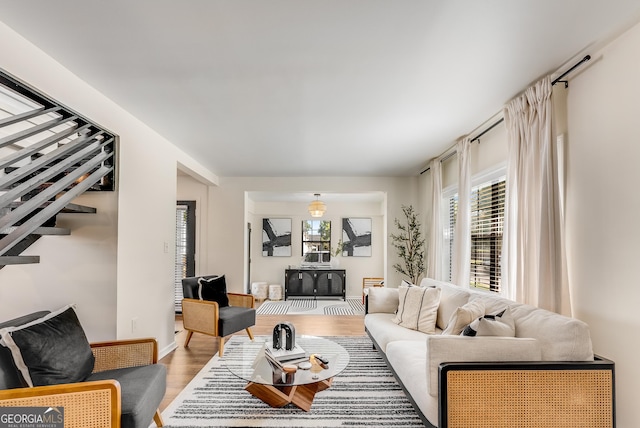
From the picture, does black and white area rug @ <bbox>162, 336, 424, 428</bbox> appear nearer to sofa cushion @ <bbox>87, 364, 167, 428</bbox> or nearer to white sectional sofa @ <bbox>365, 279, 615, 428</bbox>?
sofa cushion @ <bbox>87, 364, 167, 428</bbox>

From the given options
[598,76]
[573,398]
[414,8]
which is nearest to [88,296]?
[414,8]

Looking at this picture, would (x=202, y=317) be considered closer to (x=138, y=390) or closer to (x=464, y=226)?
(x=138, y=390)

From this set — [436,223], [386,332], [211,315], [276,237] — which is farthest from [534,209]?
[276,237]

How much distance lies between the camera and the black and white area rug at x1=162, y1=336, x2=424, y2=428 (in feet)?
8.36

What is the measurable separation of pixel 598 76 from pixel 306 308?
19.8ft

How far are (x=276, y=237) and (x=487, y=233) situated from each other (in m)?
5.86

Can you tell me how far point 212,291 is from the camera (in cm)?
461

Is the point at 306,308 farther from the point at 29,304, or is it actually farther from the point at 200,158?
the point at 29,304

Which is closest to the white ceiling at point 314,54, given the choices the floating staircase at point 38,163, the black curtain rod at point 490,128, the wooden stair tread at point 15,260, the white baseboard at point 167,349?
the black curtain rod at point 490,128

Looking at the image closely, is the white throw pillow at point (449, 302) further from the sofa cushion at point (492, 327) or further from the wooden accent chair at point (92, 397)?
the wooden accent chair at point (92, 397)

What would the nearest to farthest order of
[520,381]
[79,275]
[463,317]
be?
[520,381], [463,317], [79,275]

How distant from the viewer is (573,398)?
1954mm

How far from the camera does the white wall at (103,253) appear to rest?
2844 millimetres

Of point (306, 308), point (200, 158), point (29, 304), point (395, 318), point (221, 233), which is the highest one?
point (200, 158)
